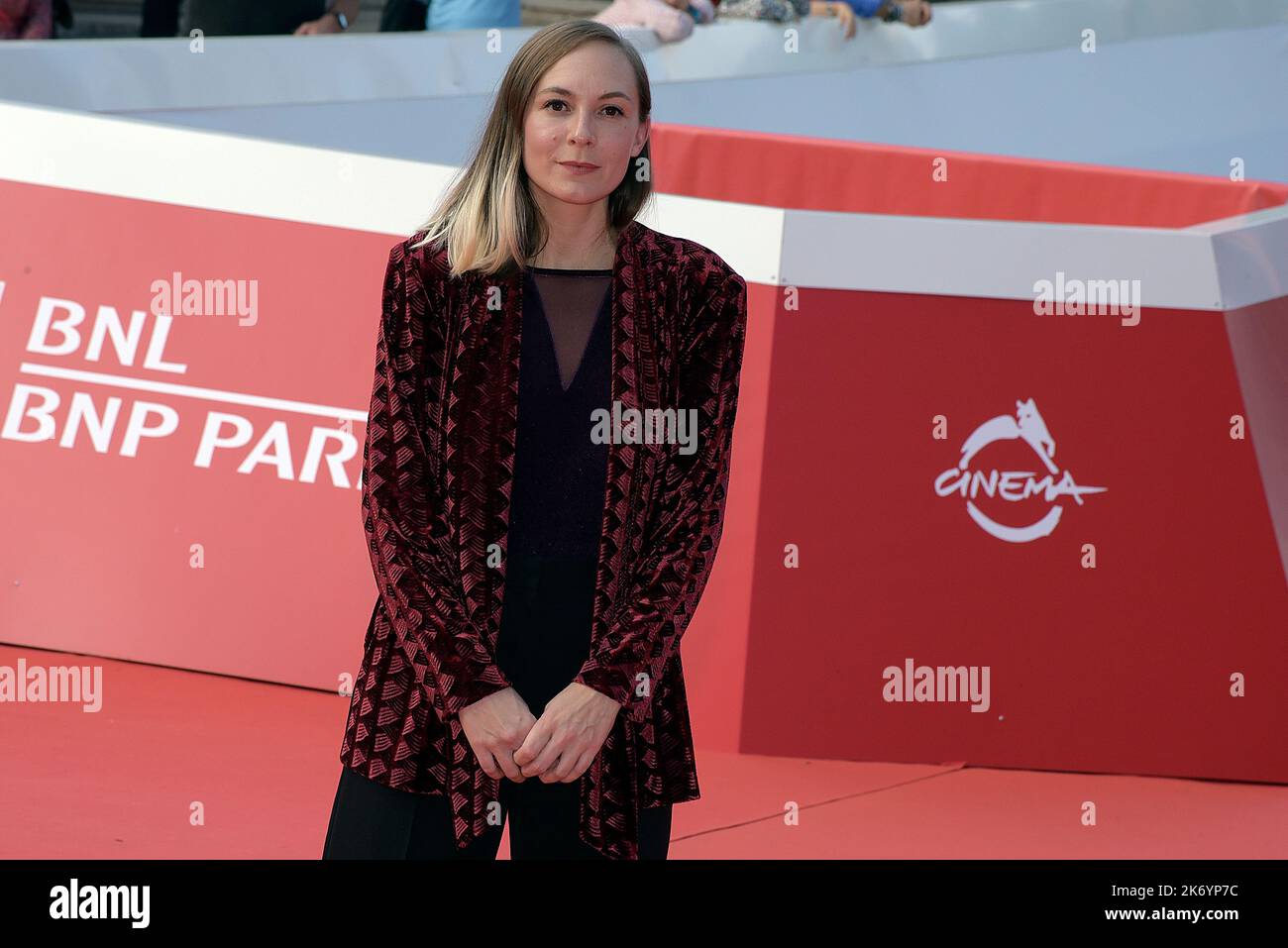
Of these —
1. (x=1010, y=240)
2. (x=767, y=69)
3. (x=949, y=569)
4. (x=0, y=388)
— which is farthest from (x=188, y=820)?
(x=767, y=69)

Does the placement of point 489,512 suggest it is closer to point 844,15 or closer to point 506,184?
point 506,184

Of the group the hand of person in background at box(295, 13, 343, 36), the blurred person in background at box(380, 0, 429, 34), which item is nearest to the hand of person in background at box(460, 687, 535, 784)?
the hand of person in background at box(295, 13, 343, 36)

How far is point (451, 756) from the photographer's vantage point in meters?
2.03

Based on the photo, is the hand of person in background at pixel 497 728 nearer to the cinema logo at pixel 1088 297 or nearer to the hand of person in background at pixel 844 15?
the cinema logo at pixel 1088 297

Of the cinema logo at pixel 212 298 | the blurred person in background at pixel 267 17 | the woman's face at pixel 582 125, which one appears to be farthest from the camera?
the blurred person in background at pixel 267 17

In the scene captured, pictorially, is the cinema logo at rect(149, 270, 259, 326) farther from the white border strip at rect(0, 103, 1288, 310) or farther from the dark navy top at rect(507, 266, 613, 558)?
the dark navy top at rect(507, 266, 613, 558)

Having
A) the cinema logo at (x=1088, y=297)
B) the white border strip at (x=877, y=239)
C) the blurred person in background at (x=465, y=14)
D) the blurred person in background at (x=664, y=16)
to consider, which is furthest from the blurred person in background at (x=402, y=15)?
the cinema logo at (x=1088, y=297)

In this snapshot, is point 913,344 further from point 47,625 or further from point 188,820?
point 47,625

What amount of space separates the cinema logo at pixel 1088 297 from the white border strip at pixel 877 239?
2 cm

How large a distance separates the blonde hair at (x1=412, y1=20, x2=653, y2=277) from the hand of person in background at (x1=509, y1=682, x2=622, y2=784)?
0.53 meters

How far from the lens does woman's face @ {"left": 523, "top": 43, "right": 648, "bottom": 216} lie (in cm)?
205

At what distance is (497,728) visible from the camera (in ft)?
6.39

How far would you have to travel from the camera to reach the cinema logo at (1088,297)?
402 cm
